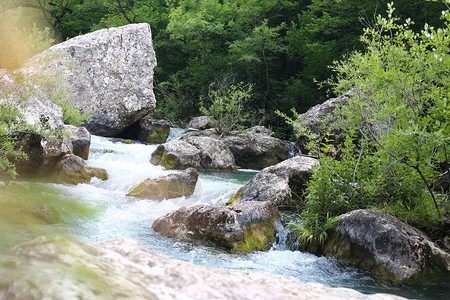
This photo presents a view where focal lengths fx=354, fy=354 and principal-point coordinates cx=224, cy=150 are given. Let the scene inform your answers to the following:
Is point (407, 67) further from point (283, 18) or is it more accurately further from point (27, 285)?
point (283, 18)

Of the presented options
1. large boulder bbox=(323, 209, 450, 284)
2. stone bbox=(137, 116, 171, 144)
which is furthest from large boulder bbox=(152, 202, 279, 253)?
stone bbox=(137, 116, 171, 144)

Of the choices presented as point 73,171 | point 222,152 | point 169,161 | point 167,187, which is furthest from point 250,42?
point 73,171

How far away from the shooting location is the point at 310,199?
661 cm

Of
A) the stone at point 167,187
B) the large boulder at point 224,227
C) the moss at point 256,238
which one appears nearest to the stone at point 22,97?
the stone at point 167,187

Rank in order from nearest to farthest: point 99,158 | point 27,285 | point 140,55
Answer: point 27,285
point 99,158
point 140,55

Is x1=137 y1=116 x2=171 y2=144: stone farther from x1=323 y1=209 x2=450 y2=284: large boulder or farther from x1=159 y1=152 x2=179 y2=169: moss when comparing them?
x1=323 y1=209 x2=450 y2=284: large boulder

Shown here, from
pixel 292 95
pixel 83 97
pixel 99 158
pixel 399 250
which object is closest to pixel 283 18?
pixel 292 95

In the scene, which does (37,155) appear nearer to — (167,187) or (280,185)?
(167,187)

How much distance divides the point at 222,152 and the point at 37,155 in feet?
24.8

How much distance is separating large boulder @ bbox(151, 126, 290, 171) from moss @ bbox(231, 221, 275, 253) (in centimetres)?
694

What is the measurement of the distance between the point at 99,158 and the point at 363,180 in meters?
9.38

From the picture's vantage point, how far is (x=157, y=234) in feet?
21.1

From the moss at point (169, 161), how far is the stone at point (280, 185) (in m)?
4.50

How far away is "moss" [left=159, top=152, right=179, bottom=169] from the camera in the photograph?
12977mm
